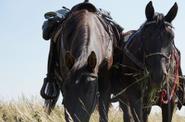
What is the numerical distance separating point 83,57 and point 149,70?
5.18 feet

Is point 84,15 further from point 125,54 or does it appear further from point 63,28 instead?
point 125,54

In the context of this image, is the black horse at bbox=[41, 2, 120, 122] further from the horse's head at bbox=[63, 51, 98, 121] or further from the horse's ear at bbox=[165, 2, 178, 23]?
the horse's ear at bbox=[165, 2, 178, 23]

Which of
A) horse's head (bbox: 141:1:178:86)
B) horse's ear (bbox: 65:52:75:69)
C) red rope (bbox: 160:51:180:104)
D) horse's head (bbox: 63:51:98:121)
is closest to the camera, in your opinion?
horse's head (bbox: 63:51:98:121)

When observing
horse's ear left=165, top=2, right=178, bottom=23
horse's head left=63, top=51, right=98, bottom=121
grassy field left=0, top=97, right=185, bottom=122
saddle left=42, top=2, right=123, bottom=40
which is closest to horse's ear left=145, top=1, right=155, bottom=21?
horse's ear left=165, top=2, right=178, bottom=23

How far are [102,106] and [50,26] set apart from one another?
2.06 m

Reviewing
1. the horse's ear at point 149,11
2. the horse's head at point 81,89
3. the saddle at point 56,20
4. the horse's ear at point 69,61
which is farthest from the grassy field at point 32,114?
the horse's ear at point 149,11

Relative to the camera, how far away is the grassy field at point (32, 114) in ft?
25.1

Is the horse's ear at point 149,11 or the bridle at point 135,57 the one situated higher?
the horse's ear at point 149,11

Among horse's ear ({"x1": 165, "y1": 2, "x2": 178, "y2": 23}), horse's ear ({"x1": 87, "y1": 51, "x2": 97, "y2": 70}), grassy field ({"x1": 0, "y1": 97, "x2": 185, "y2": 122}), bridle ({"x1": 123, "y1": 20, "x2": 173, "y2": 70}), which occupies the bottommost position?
grassy field ({"x1": 0, "y1": 97, "x2": 185, "y2": 122})

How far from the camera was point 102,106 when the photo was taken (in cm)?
977

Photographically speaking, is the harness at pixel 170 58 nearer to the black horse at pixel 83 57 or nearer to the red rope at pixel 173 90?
the red rope at pixel 173 90

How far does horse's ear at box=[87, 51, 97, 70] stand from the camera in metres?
7.47

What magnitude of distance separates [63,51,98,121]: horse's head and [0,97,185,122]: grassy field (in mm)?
347

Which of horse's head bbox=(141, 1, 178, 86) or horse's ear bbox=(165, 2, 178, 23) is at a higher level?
horse's ear bbox=(165, 2, 178, 23)
